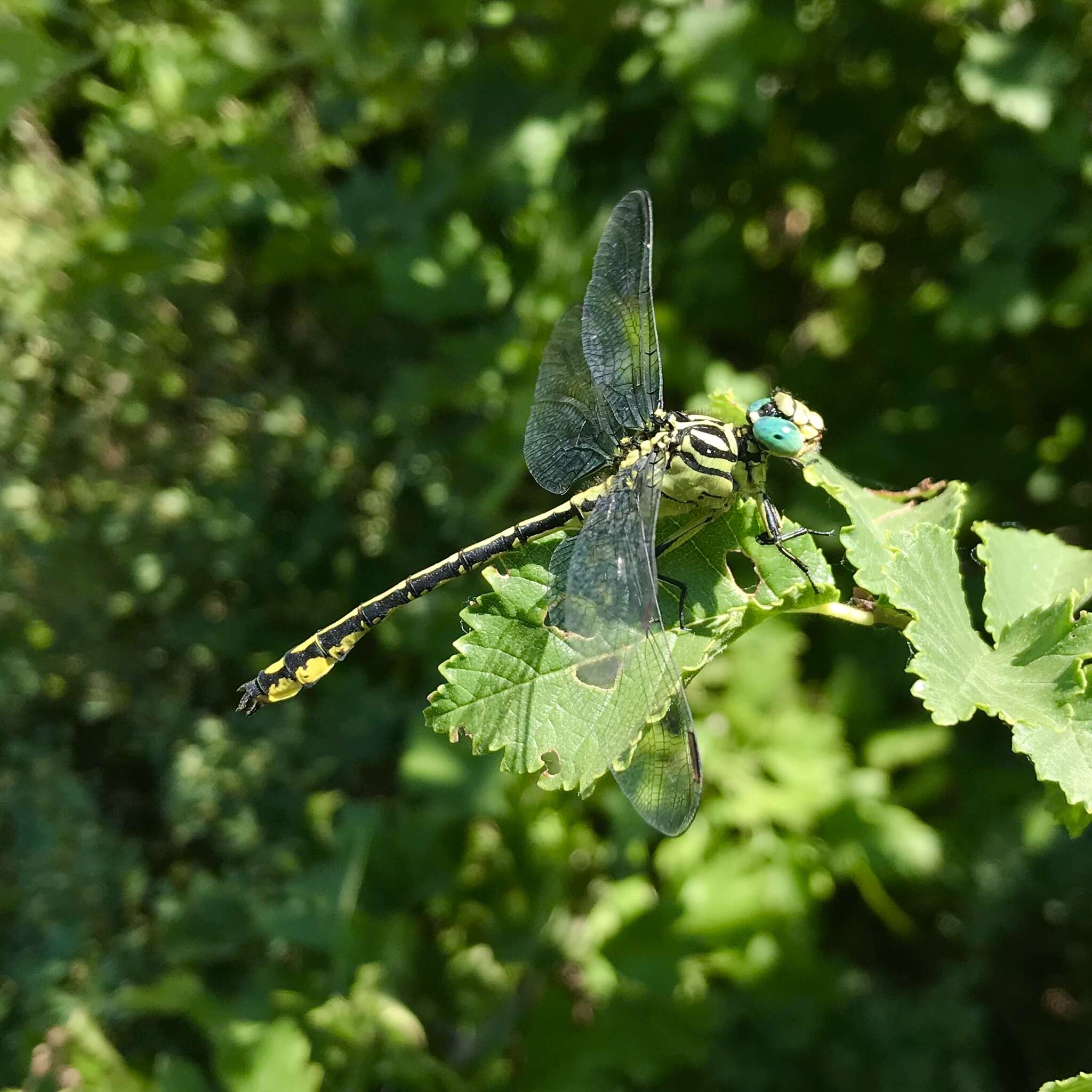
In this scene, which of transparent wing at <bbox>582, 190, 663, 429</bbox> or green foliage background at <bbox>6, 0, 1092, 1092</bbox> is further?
green foliage background at <bbox>6, 0, 1092, 1092</bbox>

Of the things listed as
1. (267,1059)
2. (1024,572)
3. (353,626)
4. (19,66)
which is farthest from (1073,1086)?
(19,66)

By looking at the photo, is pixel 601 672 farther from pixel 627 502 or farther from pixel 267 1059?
pixel 267 1059

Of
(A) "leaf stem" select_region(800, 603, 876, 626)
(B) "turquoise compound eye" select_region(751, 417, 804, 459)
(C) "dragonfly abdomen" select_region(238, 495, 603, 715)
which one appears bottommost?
(A) "leaf stem" select_region(800, 603, 876, 626)

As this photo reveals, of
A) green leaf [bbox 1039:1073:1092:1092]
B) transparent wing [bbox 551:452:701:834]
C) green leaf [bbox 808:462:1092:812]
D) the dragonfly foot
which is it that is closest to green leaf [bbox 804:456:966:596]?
green leaf [bbox 808:462:1092:812]

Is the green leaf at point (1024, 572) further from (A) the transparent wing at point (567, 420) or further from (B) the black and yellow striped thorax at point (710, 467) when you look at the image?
(A) the transparent wing at point (567, 420)

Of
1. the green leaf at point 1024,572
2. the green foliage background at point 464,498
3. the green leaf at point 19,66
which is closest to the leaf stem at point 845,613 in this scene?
the green leaf at point 1024,572

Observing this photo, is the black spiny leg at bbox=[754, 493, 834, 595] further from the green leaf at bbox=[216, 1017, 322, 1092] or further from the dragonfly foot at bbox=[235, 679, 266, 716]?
the green leaf at bbox=[216, 1017, 322, 1092]
